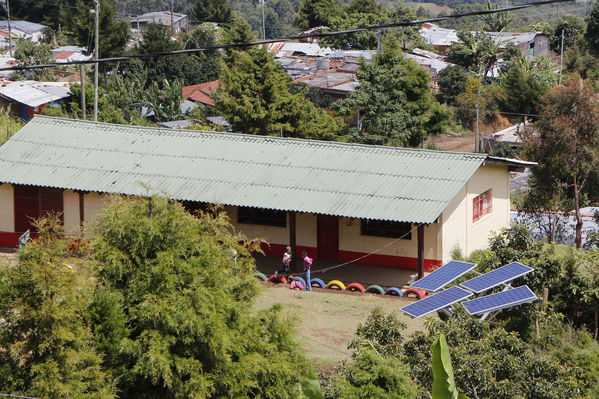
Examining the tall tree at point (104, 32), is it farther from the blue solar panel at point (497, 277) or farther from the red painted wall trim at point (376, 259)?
the blue solar panel at point (497, 277)

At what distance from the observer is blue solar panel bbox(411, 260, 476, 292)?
57.4ft

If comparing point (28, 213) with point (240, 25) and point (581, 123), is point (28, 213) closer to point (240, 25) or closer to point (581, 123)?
point (581, 123)

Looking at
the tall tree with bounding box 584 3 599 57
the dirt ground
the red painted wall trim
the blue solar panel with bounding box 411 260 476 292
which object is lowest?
the red painted wall trim

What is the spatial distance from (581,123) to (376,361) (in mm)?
17220

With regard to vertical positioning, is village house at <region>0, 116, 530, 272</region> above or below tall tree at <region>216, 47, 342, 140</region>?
below

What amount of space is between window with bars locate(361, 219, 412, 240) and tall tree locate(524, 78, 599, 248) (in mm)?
6099

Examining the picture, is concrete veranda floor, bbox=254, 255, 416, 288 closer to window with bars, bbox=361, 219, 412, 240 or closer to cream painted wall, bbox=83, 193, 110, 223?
window with bars, bbox=361, 219, 412, 240

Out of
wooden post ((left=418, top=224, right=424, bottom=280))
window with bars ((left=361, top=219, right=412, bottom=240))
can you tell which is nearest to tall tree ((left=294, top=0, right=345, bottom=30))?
window with bars ((left=361, top=219, right=412, bottom=240))

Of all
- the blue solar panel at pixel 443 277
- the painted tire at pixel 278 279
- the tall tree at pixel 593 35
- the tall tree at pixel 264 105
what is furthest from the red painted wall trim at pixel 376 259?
the tall tree at pixel 593 35

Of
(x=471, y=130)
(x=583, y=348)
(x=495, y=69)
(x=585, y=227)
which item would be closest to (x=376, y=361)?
(x=583, y=348)

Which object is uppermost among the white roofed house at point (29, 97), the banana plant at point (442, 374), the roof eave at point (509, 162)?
the white roofed house at point (29, 97)

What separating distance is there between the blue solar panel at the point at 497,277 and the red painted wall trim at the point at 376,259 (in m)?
6.02

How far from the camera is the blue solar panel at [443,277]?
17484 millimetres

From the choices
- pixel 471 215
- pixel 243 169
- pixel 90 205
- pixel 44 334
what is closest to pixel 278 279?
pixel 243 169
